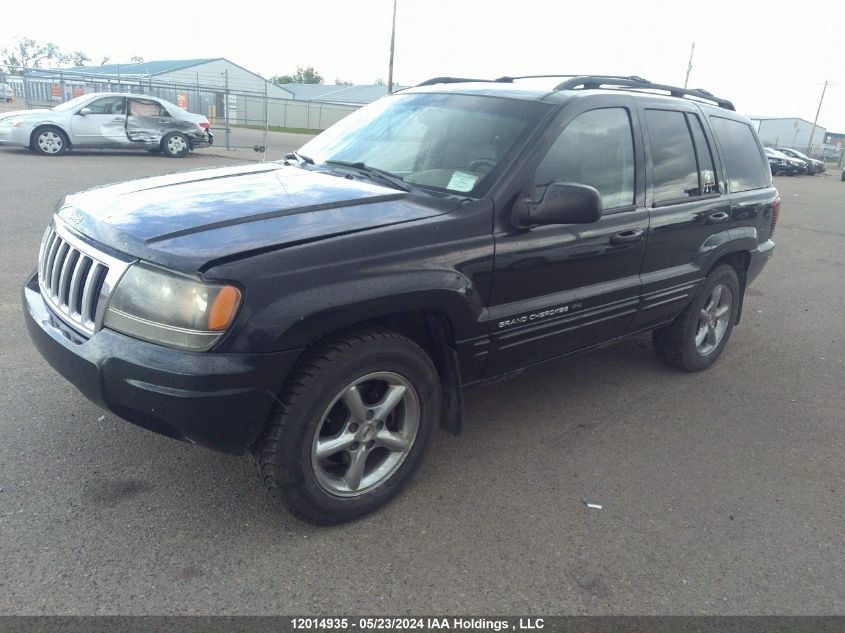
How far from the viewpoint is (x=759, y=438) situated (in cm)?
401

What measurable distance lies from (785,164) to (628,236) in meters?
33.2

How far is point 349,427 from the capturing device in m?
2.84

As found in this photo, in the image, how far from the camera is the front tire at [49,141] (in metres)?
14.7

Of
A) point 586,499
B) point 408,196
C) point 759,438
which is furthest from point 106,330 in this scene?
point 759,438

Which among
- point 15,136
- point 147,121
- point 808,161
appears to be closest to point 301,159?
point 15,136

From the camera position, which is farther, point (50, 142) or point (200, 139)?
point (200, 139)

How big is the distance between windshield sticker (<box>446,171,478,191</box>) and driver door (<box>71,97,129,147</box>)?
47.4 ft

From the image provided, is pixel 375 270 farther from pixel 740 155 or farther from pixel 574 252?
pixel 740 155

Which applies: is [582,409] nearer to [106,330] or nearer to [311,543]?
[311,543]

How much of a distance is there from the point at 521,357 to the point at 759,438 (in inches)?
65.0

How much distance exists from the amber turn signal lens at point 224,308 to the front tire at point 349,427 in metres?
0.36

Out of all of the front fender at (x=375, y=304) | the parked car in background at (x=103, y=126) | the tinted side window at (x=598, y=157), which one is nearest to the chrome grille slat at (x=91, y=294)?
the front fender at (x=375, y=304)

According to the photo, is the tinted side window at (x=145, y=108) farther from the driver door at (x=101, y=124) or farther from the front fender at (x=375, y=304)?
the front fender at (x=375, y=304)

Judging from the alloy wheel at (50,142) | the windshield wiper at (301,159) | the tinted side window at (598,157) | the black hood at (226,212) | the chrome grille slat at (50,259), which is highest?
the tinted side window at (598,157)
